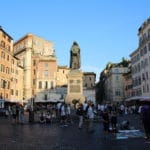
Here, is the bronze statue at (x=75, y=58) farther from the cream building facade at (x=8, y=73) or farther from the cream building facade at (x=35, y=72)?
the cream building facade at (x=35, y=72)

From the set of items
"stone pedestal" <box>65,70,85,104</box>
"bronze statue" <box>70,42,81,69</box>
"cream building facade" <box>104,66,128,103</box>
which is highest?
"cream building facade" <box>104,66,128,103</box>

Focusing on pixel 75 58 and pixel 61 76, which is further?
pixel 61 76

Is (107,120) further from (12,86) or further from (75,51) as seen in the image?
(12,86)

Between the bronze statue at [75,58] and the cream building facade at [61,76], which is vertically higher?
the cream building facade at [61,76]

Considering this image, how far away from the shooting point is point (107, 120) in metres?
22.4

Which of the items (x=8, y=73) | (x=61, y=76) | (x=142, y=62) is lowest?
(x=8, y=73)

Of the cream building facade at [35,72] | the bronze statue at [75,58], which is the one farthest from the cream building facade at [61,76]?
the bronze statue at [75,58]

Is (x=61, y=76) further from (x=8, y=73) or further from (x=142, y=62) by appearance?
(x=142, y=62)

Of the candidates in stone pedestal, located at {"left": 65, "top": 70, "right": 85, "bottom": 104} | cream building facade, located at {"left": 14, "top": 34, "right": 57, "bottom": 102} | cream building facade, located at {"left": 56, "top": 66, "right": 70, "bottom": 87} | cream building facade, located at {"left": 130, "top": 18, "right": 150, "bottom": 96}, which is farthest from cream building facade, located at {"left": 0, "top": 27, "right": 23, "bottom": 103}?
stone pedestal, located at {"left": 65, "top": 70, "right": 85, "bottom": 104}

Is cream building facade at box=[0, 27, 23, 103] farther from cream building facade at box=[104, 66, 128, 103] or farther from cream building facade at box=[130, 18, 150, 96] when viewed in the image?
cream building facade at box=[104, 66, 128, 103]

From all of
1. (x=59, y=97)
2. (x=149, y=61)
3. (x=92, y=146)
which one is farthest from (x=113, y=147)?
(x=59, y=97)

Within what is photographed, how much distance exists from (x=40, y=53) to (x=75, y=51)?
65.9 m

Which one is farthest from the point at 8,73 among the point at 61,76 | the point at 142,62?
the point at 142,62

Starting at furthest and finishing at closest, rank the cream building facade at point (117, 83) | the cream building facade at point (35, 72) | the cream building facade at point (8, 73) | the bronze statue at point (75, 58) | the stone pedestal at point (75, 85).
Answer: the cream building facade at point (117, 83), the cream building facade at point (35, 72), the cream building facade at point (8, 73), the bronze statue at point (75, 58), the stone pedestal at point (75, 85)
